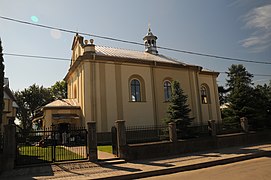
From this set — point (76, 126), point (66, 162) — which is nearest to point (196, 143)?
point (66, 162)

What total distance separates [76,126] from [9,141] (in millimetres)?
10864

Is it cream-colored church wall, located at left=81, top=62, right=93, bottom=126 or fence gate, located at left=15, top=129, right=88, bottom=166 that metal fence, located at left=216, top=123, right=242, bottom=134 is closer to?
fence gate, located at left=15, top=129, right=88, bottom=166

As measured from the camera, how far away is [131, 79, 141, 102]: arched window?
2208 cm

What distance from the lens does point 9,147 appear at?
9727mm

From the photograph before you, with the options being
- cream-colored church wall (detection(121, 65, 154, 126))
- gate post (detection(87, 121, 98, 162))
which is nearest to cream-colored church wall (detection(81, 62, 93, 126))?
cream-colored church wall (detection(121, 65, 154, 126))

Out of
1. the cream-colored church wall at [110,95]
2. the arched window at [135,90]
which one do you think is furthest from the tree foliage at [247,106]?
the cream-colored church wall at [110,95]

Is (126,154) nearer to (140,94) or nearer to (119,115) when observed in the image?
(119,115)

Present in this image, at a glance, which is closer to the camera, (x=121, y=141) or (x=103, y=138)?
(x=121, y=141)

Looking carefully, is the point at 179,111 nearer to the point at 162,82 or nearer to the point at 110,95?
the point at 110,95

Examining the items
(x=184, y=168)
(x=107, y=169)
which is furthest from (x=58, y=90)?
(x=184, y=168)

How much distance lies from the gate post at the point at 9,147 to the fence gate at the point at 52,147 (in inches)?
23.2

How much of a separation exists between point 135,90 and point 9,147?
14.0 meters

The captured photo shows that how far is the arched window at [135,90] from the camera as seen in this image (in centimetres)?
2208

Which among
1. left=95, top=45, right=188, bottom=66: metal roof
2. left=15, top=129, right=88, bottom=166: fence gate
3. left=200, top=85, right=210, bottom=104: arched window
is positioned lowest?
left=15, top=129, right=88, bottom=166: fence gate
